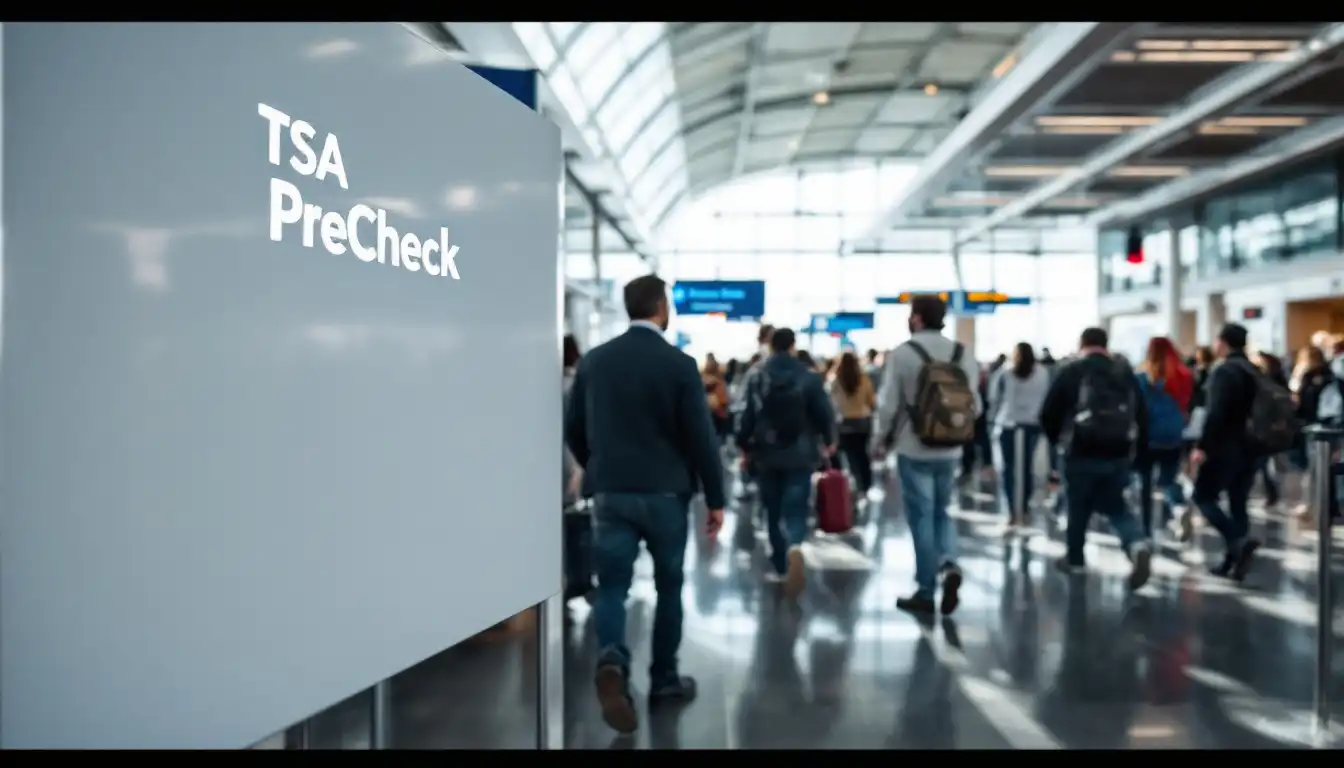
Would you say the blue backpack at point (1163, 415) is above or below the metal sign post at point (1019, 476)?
above

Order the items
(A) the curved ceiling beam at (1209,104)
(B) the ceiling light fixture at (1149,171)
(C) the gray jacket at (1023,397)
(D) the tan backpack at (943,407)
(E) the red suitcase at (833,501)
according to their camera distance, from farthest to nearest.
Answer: (B) the ceiling light fixture at (1149,171)
(A) the curved ceiling beam at (1209,104)
(C) the gray jacket at (1023,397)
(E) the red suitcase at (833,501)
(D) the tan backpack at (943,407)

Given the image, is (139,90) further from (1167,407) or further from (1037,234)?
(1037,234)

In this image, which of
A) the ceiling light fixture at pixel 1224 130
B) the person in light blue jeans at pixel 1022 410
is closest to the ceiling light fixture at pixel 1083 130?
the ceiling light fixture at pixel 1224 130

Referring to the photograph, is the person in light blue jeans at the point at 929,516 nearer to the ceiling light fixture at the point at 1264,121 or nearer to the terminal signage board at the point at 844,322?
the ceiling light fixture at the point at 1264,121

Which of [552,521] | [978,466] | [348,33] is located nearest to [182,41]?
[348,33]

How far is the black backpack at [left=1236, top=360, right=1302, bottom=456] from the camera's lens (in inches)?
314

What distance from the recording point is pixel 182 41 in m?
1.29

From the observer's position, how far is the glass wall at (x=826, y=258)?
35656 millimetres

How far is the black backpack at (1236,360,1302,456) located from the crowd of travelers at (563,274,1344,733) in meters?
0.01

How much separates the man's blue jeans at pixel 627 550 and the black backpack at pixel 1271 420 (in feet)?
15.9

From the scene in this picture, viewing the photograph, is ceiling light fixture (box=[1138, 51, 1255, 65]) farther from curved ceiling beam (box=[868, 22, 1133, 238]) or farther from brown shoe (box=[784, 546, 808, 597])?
brown shoe (box=[784, 546, 808, 597])

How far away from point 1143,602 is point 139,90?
281 inches

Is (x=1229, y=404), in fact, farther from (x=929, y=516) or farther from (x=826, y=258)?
(x=826, y=258)

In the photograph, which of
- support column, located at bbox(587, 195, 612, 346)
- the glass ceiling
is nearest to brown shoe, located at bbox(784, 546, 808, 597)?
the glass ceiling
